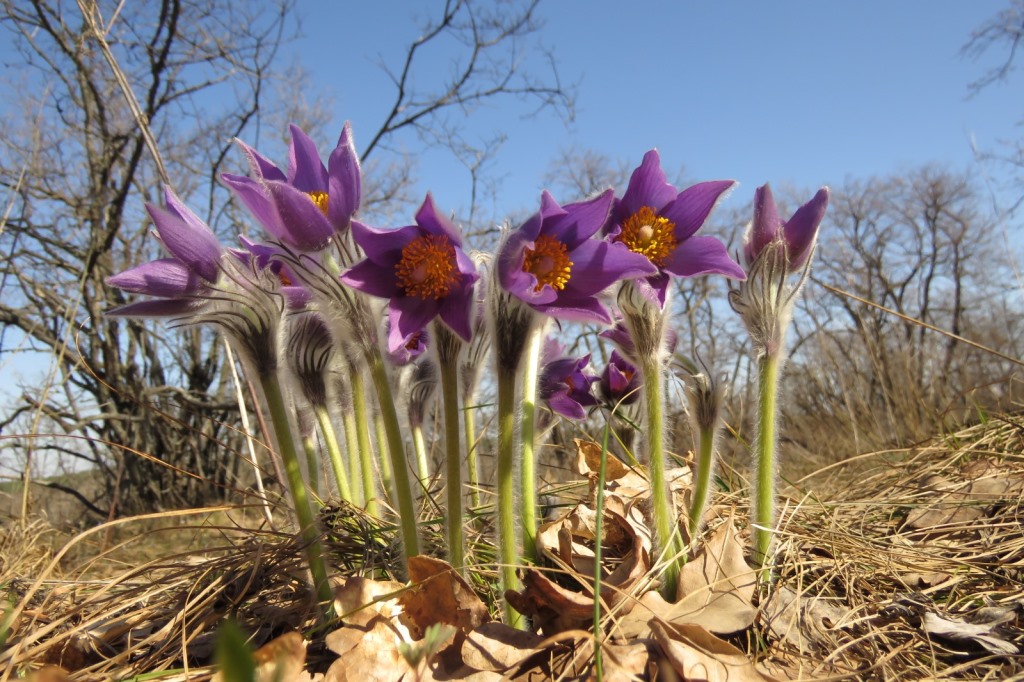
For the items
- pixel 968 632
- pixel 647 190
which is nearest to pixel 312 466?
pixel 647 190

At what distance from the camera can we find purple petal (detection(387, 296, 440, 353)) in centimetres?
99

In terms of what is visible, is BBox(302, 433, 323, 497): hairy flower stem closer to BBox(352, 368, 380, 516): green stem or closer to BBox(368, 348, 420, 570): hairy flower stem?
BBox(352, 368, 380, 516): green stem

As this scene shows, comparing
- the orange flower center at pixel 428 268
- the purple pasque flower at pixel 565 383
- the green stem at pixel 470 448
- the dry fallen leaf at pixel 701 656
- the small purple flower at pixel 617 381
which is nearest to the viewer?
the dry fallen leaf at pixel 701 656

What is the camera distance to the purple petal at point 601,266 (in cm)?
99

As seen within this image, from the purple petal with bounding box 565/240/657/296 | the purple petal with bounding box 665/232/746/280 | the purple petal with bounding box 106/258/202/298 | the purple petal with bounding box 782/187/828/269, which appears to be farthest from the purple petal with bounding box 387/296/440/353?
the purple petal with bounding box 782/187/828/269

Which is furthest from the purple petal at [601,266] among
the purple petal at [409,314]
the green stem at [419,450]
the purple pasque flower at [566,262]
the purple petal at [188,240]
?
the green stem at [419,450]

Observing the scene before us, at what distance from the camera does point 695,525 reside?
48.1 inches

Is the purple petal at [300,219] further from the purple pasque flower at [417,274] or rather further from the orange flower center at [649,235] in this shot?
the orange flower center at [649,235]

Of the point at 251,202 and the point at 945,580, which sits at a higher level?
the point at 251,202

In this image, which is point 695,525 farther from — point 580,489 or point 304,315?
point 304,315

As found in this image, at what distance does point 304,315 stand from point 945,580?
4.56 ft

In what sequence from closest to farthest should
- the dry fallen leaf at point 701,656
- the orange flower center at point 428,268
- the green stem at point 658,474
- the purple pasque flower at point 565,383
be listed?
the dry fallen leaf at point 701,656, the orange flower center at point 428,268, the green stem at point 658,474, the purple pasque flower at point 565,383

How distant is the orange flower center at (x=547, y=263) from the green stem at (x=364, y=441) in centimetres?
43

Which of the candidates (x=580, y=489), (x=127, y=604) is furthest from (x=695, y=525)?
(x=127, y=604)
